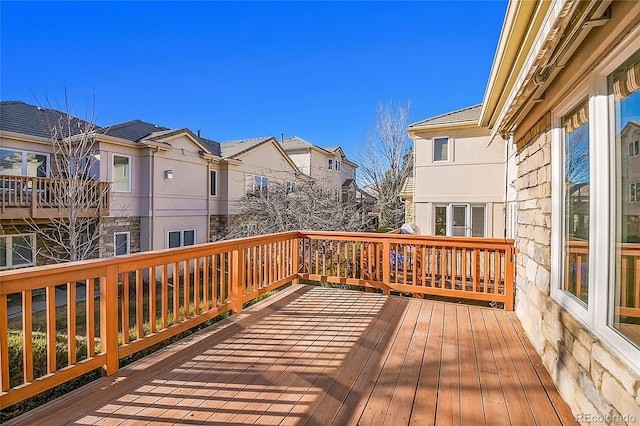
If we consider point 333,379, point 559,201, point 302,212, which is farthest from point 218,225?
point 559,201

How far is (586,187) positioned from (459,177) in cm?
849

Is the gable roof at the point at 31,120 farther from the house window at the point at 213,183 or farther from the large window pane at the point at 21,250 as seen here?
the house window at the point at 213,183

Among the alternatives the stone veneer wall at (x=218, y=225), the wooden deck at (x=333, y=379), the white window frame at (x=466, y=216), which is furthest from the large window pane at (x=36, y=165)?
the white window frame at (x=466, y=216)

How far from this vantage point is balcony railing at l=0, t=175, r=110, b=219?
822cm

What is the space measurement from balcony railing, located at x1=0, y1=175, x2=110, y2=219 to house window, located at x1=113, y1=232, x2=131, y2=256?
4.36 feet

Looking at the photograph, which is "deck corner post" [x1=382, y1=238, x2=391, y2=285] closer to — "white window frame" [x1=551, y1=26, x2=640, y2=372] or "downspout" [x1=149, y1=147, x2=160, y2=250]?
"white window frame" [x1=551, y1=26, x2=640, y2=372]

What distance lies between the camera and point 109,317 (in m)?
2.46

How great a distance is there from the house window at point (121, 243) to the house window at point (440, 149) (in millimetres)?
10646

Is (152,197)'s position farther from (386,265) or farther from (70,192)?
(386,265)

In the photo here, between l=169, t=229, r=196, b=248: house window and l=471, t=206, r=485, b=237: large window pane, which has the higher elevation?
l=471, t=206, r=485, b=237: large window pane

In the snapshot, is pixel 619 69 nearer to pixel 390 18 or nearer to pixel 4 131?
pixel 390 18

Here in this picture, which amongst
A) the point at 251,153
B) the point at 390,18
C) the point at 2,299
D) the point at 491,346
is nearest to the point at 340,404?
A: the point at 491,346

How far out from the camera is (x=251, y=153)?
15344mm

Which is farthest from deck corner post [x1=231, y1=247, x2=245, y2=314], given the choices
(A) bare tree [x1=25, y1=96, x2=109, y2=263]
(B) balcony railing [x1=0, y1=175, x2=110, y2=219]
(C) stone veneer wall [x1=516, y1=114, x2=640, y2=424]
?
(B) balcony railing [x1=0, y1=175, x2=110, y2=219]
